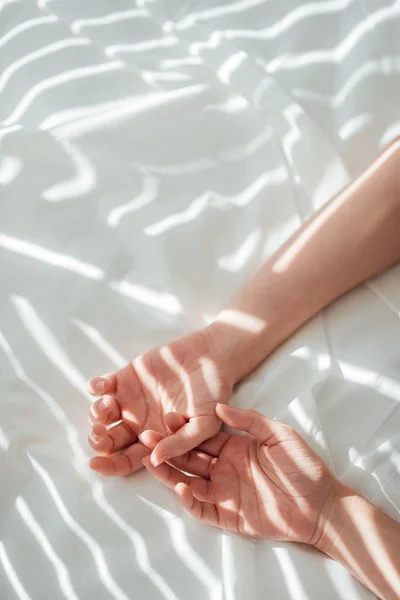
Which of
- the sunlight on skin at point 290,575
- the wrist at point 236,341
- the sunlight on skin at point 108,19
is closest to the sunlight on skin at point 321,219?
the wrist at point 236,341

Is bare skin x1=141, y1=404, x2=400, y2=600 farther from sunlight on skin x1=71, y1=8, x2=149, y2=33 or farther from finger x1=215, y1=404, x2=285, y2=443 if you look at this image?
sunlight on skin x1=71, y1=8, x2=149, y2=33

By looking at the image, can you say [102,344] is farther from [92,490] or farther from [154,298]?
[92,490]

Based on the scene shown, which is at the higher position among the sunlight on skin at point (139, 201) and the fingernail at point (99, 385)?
the sunlight on skin at point (139, 201)

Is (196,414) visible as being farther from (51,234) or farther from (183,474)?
(51,234)

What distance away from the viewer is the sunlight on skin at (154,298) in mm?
1158

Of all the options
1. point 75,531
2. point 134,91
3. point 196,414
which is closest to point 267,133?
point 134,91

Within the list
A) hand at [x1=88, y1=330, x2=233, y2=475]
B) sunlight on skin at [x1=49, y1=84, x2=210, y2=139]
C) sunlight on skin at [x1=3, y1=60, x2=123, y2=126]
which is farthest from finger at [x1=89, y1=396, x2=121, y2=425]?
sunlight on skin at [x1=3, y1=60, x2=123, y2=126]

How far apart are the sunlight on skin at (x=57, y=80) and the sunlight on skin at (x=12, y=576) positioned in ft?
2.52

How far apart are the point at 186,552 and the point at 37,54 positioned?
3.17ft

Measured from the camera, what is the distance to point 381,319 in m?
1.12

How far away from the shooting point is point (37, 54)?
53.5 inches

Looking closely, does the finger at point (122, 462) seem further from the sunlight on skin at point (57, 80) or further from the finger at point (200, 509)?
the sunlight on skin at point (57, 80)

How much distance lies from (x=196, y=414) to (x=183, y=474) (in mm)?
91

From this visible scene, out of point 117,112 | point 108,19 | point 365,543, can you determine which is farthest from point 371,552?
point 108,19
